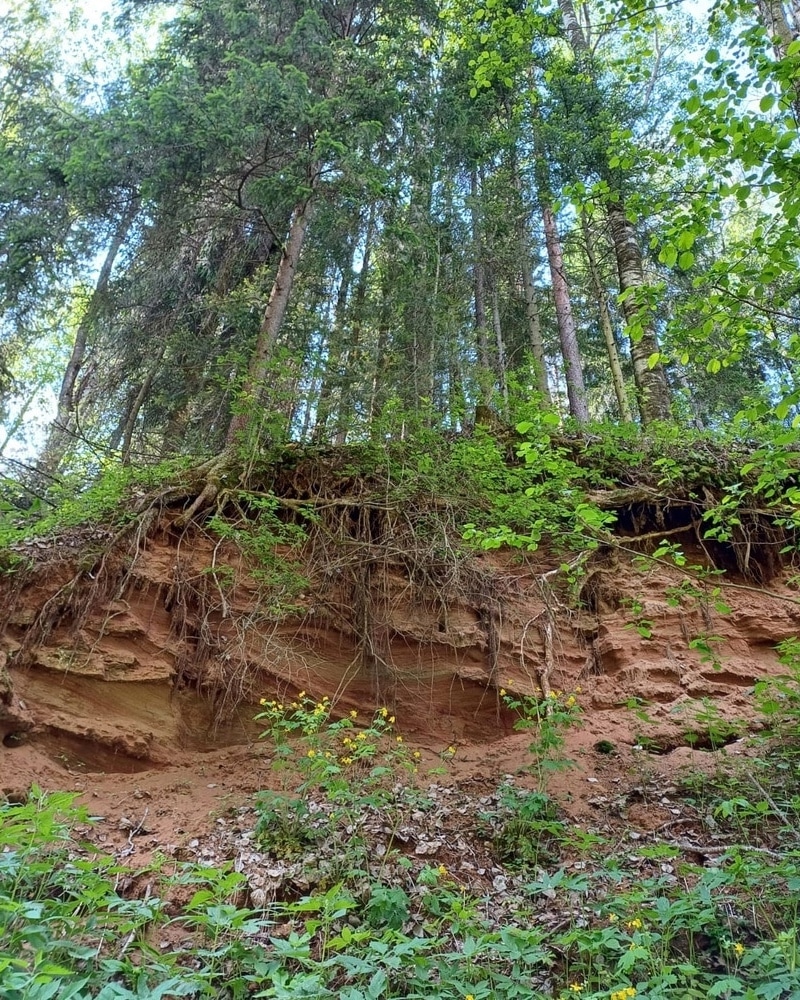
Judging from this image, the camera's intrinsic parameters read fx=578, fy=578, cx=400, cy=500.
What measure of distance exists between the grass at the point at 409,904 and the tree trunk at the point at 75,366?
197 inches

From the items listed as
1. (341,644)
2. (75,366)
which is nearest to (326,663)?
(341,644)

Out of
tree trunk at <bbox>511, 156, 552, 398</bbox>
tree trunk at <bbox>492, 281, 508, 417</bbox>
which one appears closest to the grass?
tree trunk at <bbox>492, 281, 508, 417</bbox>

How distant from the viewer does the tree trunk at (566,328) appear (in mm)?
10953

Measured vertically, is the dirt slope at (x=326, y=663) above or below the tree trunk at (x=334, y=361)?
below

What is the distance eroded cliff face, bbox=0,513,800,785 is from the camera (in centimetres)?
556

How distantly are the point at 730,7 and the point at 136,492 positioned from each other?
6.96 m

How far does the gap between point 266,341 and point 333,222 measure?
3.41 metres

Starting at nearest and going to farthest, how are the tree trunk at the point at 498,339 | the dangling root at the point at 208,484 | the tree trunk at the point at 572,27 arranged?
1. the dangling root at the point at 208,484
2. the tree trunk at the point at 498,339
3. the tree trunk at the point at 572,27

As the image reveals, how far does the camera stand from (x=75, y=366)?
42.5 feet

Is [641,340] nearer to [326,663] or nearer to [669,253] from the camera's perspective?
[669,253]

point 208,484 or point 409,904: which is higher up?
point 208,484

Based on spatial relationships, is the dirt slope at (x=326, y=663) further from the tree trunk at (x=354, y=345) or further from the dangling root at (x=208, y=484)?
the tree trunk at (x=354, y=345)

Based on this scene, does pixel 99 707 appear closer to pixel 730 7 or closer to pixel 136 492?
pixel 136 492

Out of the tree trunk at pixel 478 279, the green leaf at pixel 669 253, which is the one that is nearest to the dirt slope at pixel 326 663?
the green leaf at pixel 669 253
